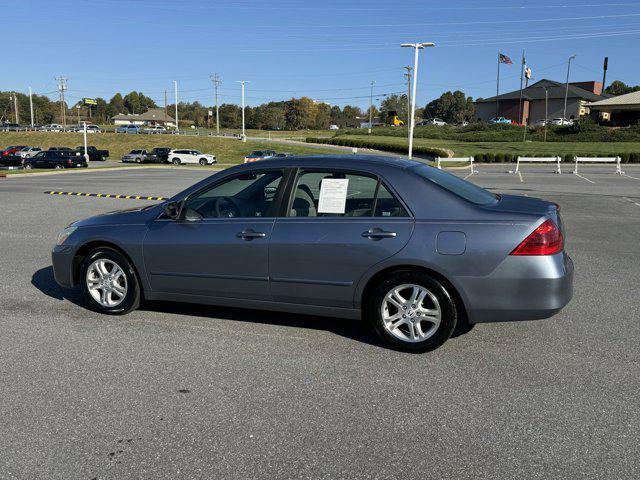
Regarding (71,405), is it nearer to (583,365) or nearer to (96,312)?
(96,312)

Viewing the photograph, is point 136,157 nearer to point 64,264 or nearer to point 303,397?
point 64,264

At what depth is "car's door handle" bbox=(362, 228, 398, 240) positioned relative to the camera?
14.7 ft

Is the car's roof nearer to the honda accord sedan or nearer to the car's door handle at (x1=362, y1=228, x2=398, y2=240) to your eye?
the honda accord sedan

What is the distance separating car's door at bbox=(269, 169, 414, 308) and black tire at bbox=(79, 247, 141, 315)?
5.02 feet

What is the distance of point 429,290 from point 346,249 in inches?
29.8

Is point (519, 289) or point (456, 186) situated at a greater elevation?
point (456, 186)

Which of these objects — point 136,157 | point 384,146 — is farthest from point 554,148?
point 136,157

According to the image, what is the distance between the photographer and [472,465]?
9.93 ft

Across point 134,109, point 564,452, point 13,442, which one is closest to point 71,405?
point 13,442

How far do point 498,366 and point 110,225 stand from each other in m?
3.88

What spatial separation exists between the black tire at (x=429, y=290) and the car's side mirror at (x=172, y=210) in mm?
2013

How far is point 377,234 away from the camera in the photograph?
450cm

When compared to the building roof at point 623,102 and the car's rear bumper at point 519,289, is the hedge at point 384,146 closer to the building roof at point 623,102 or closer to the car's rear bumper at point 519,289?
the building roof at point 623,102

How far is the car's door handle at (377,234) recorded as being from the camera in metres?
4.47
